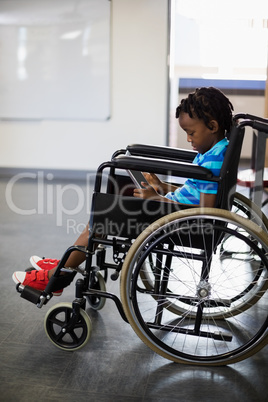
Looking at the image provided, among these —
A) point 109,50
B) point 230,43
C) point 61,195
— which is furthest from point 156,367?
point 230,43

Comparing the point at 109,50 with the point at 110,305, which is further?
the point at 109,50

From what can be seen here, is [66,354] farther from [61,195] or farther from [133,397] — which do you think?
[61,195]

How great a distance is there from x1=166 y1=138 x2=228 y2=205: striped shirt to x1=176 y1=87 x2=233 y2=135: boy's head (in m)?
0.08

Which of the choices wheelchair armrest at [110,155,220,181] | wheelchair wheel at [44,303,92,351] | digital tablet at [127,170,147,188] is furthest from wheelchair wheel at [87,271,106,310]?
wheelchair armrest at [110,155,220,181]

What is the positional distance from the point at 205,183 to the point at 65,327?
0.71 metres

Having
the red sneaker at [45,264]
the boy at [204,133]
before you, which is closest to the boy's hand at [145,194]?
the boy at [204,133]

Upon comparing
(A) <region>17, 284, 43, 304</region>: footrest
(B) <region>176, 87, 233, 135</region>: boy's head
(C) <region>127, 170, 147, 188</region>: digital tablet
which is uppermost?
(B) <region>176, 87, 233, 135</region>: boy's head

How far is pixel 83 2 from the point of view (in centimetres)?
492

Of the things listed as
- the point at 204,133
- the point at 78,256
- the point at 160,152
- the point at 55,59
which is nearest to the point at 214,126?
the point at 204,133

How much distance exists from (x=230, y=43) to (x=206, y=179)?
3903 mm

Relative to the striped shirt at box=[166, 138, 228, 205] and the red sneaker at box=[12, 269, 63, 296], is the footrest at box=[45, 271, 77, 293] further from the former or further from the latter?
the striped shirt at box=[166, 138, 228, 205]

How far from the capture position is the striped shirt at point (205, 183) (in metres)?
1.74

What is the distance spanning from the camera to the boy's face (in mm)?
1803

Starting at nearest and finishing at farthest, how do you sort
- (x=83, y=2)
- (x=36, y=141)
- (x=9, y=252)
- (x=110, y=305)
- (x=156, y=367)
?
(x=156, y=367) < (x=110, y=305) < (x=9, y=252) < (x=83, y=2) < (x=36, y=141)
